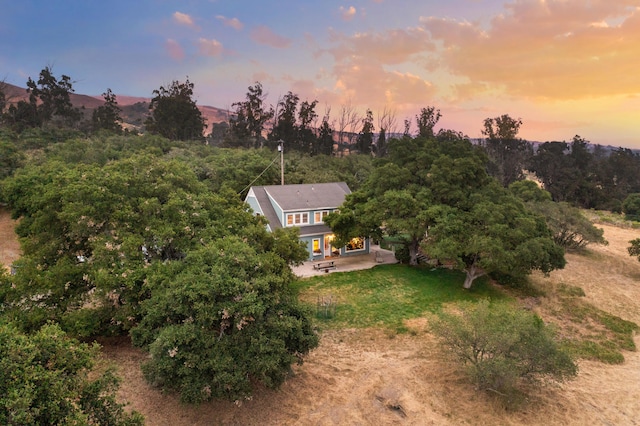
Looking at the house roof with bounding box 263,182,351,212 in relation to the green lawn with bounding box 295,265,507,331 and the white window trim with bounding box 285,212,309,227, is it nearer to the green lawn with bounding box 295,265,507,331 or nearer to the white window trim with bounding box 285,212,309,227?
the white window trim with bounding box 285,212,309,227

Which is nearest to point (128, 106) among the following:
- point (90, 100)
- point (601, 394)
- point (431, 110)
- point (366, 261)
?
point (90, 100)

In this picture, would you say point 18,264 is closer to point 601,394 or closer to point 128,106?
point 601,394

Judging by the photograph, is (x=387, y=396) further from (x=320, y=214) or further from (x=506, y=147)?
(x=506, y=147)

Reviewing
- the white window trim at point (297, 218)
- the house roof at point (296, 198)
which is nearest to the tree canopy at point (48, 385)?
the house roof at point (296, 198)

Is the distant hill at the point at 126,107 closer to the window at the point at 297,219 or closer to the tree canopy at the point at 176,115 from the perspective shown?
the tree canopy at the point at 176,115

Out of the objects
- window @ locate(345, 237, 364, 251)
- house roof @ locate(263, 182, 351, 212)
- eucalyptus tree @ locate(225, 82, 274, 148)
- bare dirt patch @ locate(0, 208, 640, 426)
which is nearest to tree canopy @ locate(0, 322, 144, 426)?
bare dirt patch @ locate(0, 208, 640, 426)

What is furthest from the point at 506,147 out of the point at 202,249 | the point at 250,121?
the point at 202,249
